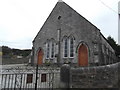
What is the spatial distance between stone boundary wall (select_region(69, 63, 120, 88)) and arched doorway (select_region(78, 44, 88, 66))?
10.0 meters

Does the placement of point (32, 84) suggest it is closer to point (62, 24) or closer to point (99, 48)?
point (99, 48)

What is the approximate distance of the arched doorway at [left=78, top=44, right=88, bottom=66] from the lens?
18.3 meters

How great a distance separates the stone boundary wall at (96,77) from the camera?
7715mm

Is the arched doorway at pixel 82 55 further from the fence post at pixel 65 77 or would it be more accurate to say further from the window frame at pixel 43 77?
the fence post at pixel 65 77

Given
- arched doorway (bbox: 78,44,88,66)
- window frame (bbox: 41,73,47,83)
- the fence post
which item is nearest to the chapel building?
arched doorway (bbox: 78,44,88,66)

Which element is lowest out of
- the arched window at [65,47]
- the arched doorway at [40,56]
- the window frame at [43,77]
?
the window frame at [43,77]

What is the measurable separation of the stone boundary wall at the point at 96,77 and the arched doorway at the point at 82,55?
32.8 ft

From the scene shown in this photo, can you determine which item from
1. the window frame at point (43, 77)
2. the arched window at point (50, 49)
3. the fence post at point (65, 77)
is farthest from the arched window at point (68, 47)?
the fence post at point (65, 77)

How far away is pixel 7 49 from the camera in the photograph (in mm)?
35688

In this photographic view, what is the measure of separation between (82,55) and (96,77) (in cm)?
1060

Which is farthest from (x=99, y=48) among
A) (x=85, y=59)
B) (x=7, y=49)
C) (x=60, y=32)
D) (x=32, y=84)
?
(x=7, y=49)

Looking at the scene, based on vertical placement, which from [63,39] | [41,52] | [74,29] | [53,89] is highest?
[74,29]

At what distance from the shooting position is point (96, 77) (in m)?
8.11

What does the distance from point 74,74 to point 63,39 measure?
39.5ft
